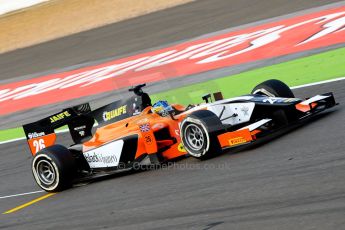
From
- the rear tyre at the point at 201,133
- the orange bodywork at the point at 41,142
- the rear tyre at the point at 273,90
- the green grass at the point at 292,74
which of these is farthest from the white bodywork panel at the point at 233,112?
the green grass at the point at 292,74

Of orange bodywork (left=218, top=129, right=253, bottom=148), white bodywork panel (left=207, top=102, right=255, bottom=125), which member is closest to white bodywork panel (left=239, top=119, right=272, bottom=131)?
orange bodywork (left=218, top=129, right=253, bottom=148)

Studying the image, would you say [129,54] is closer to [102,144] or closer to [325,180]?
[102,144]

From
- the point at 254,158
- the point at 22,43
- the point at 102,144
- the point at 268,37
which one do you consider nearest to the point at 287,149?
the point at 254,158

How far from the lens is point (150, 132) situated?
30.3 feet

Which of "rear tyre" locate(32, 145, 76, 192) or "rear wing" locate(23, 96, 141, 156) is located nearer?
"rear tyre" locate(32, 145, 76, 192)

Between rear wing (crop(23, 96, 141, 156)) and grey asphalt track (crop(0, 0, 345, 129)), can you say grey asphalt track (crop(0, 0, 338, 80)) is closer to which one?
grey asphalt track (crop(0, 0, 345, 129))

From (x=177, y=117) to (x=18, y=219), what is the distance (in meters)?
2.27

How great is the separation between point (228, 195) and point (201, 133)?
1474mm

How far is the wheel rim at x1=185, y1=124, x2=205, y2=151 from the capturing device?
8.78m

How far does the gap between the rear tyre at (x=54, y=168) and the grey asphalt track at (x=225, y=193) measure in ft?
0.58

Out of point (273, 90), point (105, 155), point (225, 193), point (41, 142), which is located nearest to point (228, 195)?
point (225, 193)

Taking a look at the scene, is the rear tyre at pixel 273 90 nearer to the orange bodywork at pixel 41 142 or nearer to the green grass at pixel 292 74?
the green grass at pixel 292 74

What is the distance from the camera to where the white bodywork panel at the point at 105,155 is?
9609mm

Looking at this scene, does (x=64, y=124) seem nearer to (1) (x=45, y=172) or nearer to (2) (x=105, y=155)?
(1) (x=45, y=172)
